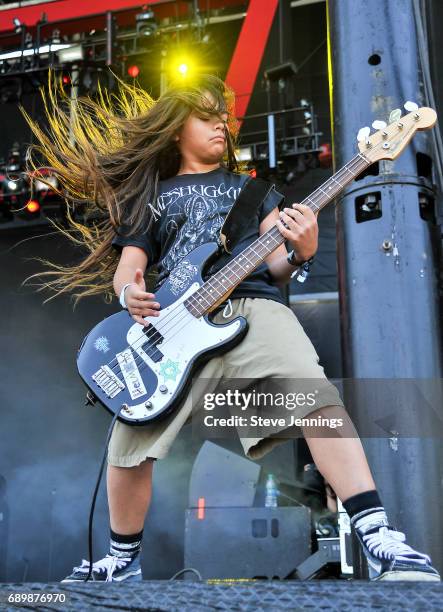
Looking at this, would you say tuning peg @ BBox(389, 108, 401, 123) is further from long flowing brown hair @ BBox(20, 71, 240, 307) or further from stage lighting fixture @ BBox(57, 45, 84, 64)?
stage lighting fixture @ BBox(57, 45, 84, 64)

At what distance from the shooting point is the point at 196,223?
2332mm

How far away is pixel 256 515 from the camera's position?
177 inches

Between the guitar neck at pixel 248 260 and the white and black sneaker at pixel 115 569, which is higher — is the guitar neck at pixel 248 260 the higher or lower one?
the higher one

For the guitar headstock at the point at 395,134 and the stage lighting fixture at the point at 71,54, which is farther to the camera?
the stage lighting fixture at the point at 71,54

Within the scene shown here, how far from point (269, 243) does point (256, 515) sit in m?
2.77

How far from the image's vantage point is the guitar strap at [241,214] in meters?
2.24

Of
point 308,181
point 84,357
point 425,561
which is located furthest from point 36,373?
point 425,561

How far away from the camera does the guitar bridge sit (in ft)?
6.72

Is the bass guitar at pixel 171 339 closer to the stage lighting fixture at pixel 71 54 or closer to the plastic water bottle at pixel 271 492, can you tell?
the plastic water bottle at pixel 271 492

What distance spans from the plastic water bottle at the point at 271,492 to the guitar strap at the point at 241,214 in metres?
3.04

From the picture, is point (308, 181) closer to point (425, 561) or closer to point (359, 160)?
point (359, 160)

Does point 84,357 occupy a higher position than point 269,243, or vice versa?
point 269,243

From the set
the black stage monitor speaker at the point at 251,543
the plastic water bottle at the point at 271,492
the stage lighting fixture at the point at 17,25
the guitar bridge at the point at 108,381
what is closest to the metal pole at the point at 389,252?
the guitar bridge at the point at 108,381

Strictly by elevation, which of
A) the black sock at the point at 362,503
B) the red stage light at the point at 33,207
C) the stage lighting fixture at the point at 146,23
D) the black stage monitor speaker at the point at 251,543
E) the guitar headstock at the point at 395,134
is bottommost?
the black stage monitor speaker at the point at 251,543
